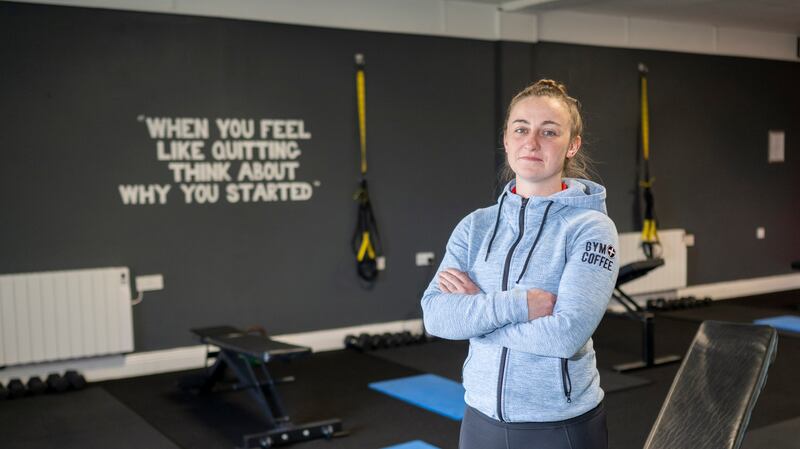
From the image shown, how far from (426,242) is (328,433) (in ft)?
8.50

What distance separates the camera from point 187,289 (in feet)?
16.7

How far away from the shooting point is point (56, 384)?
4.53 meters

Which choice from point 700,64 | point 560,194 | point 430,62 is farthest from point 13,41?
point 700,64

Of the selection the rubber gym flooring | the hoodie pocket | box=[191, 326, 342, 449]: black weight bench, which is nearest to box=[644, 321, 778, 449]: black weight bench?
the hoodie pocket

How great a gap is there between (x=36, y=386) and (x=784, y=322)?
17.5 feet

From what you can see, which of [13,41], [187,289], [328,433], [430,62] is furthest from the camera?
[430,62]

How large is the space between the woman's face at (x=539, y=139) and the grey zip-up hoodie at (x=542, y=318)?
5 centimetres

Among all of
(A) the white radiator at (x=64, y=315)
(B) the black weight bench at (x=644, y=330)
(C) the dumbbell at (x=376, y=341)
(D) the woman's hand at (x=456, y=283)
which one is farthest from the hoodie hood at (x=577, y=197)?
(C) the dumbbell at (x=376, y=341)

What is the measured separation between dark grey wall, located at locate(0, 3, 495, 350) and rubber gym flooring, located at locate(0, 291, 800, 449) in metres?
0.54

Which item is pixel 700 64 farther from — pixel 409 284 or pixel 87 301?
pixel 87 301

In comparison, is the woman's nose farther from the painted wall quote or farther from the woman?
the painted wall quote

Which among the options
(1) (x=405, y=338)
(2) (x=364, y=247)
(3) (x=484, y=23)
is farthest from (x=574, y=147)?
(3) (x=484, y=23)

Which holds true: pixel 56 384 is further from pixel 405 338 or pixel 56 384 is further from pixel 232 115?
pixel 405 338

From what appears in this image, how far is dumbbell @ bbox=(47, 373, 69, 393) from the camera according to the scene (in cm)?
453
